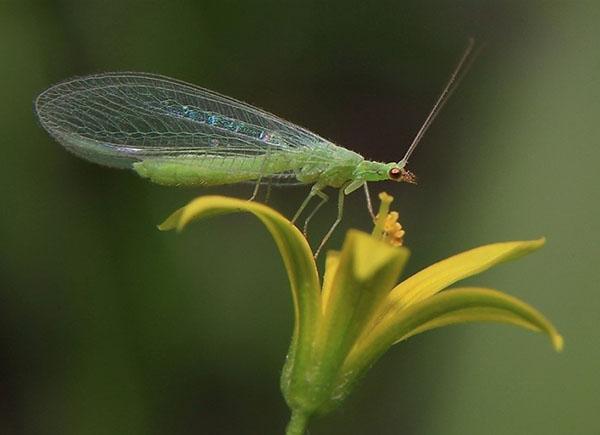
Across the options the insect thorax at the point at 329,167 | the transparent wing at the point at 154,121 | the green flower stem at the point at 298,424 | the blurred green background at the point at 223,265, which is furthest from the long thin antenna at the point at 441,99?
the green flower stem at the point at 298,424

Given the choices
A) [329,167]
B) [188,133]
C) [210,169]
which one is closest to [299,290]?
[210,169]

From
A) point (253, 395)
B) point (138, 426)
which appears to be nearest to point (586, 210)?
point (253, 395)

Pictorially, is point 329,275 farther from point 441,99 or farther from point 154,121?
point 154,121

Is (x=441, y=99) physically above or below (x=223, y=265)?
above

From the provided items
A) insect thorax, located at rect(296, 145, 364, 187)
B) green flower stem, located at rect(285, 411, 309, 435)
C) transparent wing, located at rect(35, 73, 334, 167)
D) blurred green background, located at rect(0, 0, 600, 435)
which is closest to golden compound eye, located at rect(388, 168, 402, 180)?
insect thorax, located at rect(296, 145, 364, 187)

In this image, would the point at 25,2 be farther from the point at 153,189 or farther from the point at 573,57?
the point at 573,57

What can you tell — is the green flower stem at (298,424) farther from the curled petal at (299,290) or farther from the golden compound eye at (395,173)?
the golden compound eye at (395,173)

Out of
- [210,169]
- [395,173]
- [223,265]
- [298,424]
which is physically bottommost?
[223,265]
